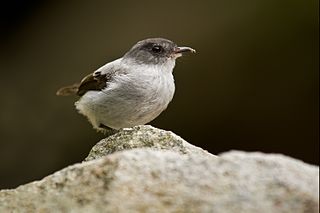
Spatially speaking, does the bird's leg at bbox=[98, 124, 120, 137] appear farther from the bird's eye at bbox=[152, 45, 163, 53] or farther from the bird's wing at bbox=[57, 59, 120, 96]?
the bird's eye at bbox=[152, 45, 163, 53]

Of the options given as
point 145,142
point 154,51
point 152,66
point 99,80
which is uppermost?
point 154,51

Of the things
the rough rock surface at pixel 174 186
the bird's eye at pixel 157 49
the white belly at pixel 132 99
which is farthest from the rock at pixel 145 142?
the bird's eye at pixel 157 49

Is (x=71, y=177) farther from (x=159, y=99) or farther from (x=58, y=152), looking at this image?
(x=58, y=152)

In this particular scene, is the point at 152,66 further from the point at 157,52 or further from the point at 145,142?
the point at 145,142

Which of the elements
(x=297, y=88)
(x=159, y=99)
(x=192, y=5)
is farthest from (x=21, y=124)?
(x=159, y=99)

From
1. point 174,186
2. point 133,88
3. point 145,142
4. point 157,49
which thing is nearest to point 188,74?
point 157,49
